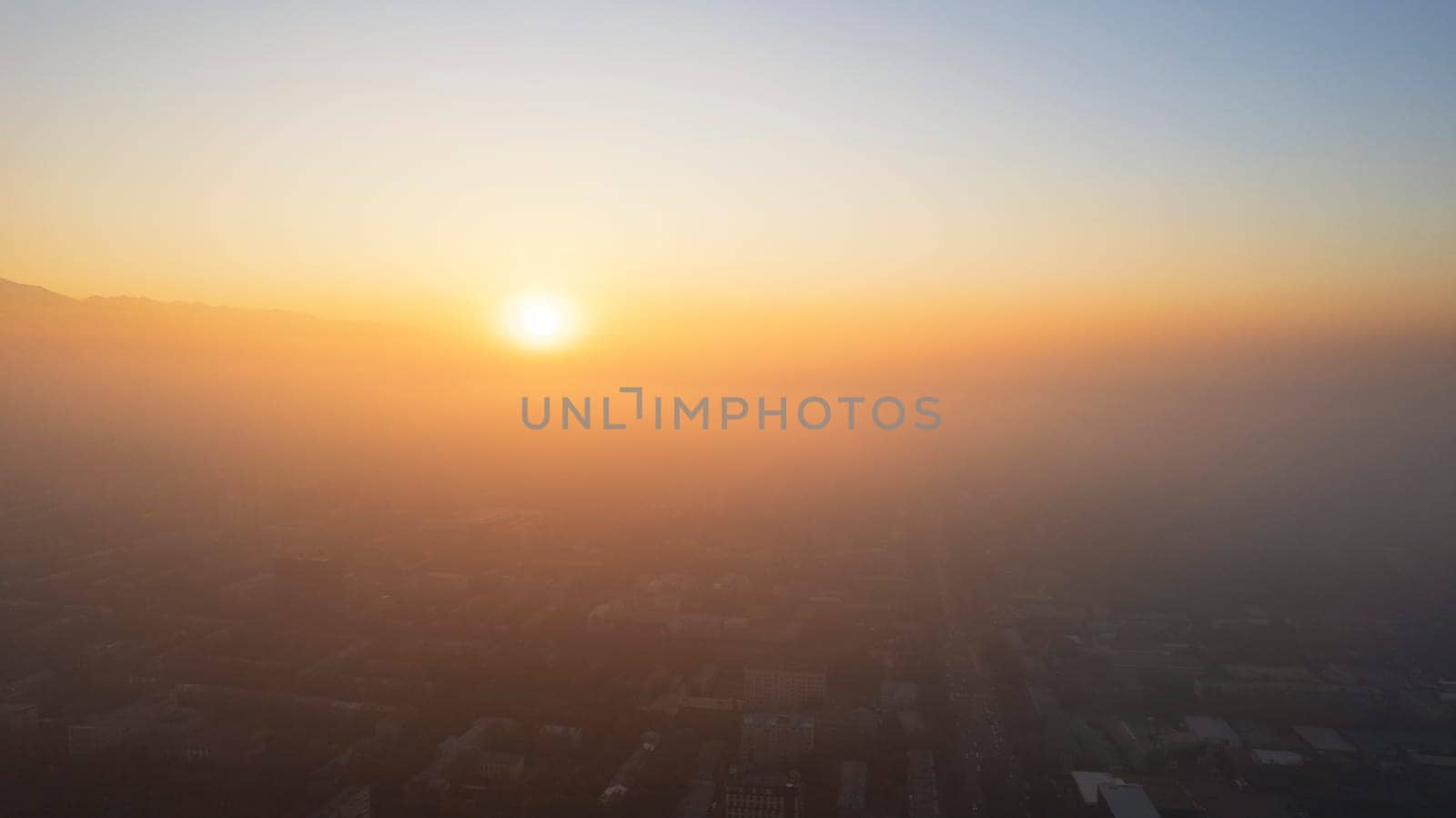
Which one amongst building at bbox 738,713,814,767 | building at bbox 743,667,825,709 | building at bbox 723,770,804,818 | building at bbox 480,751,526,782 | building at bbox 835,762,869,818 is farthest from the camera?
building at bbox 743,667,825,709

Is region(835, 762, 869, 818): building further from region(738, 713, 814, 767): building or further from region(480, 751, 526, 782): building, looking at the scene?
region(480, 751, 526, 782): building

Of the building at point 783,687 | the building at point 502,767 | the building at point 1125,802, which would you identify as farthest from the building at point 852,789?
the building at point 502,767

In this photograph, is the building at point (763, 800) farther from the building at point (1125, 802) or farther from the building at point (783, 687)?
the building at point (1125, 802)

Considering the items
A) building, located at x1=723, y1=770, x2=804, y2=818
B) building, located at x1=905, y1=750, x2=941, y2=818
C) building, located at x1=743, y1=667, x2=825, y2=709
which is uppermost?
building, located at x1=743, y1=667, x2=825, y2=709

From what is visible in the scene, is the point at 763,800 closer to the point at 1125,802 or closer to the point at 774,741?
the point at 774,741

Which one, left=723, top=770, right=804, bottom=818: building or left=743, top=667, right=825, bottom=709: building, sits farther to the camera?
left=743, top=667, right=825, bottom=709: building

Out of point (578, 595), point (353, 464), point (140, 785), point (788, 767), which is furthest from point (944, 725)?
point (353, 464)

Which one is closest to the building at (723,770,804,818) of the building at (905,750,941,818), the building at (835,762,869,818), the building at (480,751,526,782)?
the building at (835,762,869,818)

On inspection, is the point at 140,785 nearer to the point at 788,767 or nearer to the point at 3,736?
the point at 3,736
